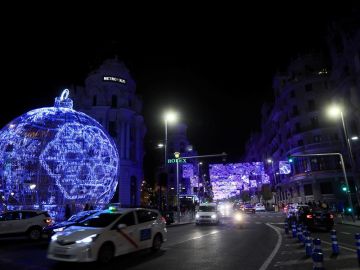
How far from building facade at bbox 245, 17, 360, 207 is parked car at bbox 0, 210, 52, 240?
125ft

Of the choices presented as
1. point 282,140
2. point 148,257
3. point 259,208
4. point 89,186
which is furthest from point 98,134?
point 282,140

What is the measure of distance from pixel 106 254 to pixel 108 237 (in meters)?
0.50

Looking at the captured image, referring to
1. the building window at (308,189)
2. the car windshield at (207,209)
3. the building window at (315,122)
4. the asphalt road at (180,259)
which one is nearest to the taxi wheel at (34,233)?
the asphalt road at (180,259)

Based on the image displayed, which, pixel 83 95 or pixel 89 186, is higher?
pixel 83 95

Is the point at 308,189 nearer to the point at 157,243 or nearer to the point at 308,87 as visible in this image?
the point at 308,87

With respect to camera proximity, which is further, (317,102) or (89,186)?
(317,102)

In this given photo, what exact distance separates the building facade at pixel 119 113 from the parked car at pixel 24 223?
4219 cm

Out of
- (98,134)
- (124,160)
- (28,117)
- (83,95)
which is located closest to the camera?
(28,117)

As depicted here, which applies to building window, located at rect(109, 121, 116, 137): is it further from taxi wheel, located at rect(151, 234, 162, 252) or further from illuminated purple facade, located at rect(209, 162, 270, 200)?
taxi wheel, located at rect(151, 234, 162, 252)

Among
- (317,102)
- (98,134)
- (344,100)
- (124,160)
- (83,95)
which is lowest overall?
(98,134)

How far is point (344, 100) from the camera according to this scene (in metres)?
45.5

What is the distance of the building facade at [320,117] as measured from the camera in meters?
44.2

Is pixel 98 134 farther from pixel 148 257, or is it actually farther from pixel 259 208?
pixel 259 208

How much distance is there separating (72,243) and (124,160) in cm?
5277
